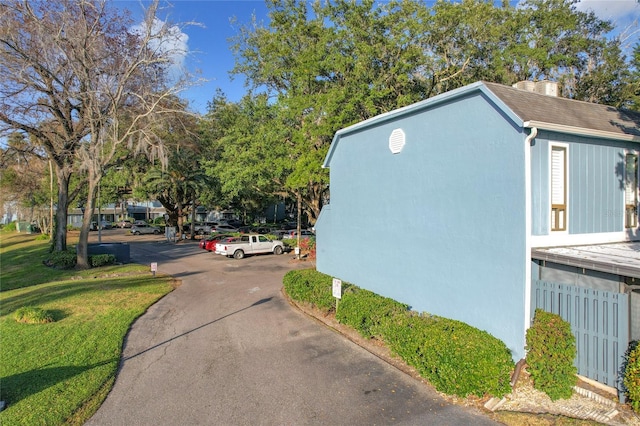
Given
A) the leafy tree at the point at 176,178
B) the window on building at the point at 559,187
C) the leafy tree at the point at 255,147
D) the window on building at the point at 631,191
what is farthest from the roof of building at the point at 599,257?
the leafy tree at the point at 176,178

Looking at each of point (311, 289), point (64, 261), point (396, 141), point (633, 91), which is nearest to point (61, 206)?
point (64, 261)

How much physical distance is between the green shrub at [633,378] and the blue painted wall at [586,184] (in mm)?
2556

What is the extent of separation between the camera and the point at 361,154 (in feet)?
41.2

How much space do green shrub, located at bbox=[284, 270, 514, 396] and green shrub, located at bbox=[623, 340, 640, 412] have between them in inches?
67.1

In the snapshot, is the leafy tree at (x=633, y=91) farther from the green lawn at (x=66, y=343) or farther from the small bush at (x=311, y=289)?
the green lawn at (x=66, y=343)

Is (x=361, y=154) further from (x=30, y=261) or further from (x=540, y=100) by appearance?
(x=30, y=261)

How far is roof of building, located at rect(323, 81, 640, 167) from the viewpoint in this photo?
7.43 metres

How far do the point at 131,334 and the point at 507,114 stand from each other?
1095 centimetres

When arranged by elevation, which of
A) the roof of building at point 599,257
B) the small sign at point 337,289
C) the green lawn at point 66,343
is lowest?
the green lawn at point 66,343

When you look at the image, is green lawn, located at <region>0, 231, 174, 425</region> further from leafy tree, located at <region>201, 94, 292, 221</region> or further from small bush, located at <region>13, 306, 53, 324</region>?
leafy tree, located at <region>201, 94, 292, 221</region>

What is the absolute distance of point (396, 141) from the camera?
35.1ft

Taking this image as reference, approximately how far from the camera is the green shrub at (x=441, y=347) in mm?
6500

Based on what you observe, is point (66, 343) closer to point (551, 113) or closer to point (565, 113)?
point (551, 113)

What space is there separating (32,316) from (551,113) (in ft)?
48.5
